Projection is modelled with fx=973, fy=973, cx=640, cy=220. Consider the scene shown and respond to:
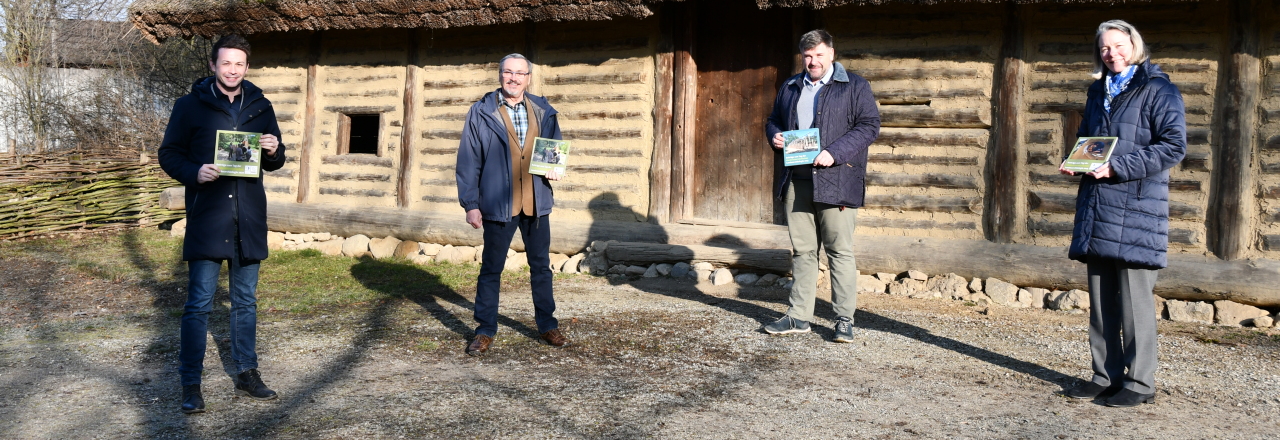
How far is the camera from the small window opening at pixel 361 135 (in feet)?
34.5

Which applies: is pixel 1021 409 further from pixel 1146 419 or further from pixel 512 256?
pixel 512 256

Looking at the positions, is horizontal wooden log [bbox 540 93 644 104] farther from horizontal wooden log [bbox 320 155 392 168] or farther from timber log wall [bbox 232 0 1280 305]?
Result: horizontal wooden log [bbox 320 155 392 168]

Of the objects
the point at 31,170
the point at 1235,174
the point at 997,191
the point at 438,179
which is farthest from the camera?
the point at 31,170

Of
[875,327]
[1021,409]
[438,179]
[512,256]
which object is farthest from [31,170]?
[1021,409]

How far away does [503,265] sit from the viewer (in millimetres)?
5223

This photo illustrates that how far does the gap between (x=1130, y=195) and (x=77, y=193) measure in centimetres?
1197

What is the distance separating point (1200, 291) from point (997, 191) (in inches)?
58.5

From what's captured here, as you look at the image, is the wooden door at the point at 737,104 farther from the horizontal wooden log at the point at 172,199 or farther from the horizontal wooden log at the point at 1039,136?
the horizontal wooden log at the point at 172,199

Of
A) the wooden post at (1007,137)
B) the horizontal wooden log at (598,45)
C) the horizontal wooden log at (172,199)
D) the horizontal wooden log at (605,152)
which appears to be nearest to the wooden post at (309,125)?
the horizontal wooden log at (172,199)

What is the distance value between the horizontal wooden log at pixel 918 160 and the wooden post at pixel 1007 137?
0.64 feet

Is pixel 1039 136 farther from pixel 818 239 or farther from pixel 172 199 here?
pixel 172 199

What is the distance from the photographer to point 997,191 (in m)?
7.26

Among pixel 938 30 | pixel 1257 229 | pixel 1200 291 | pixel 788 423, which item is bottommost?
pixel 788 423

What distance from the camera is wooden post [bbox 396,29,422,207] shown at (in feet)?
32.3
